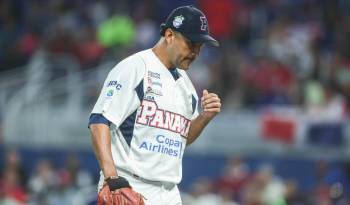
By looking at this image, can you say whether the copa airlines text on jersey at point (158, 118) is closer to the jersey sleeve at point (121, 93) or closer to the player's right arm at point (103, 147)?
the jersey sleeve at point (121, 93)

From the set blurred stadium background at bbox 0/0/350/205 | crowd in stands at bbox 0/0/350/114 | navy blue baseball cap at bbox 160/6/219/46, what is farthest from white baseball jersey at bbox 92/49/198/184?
crowd in stands at bbox 0/0/350/114

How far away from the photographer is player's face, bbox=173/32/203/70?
21.3 ft

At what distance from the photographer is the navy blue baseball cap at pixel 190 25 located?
6465 millimetres

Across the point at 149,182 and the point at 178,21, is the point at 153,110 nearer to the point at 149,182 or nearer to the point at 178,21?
the point at 149,182

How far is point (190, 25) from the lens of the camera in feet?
21.2

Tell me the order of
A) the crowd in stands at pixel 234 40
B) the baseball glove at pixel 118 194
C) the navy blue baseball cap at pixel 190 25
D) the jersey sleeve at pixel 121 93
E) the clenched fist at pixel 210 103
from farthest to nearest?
the crowd in stands at pixel 234 40
the clenched fist at pixel 210 103
the navy blue baseball cap at pixel 190 25
the jersey sleeve at pixel 121 93
the baseball glove at pixel 118 194

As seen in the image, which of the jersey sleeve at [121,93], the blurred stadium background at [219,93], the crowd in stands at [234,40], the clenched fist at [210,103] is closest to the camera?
the jersey sleeve at [121,93]

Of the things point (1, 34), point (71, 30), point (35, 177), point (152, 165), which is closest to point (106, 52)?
point (71, 30)

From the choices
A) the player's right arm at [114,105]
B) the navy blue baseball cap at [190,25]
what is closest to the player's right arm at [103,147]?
the player's right arm at [114,105]

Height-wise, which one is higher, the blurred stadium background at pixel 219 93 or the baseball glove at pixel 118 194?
the baseball glove at pixel 118 194

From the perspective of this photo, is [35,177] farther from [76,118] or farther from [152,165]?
[152,165]

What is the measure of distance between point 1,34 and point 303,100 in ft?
20.8

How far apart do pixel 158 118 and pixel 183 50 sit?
1.41ft

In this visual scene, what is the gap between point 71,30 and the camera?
60.3ft
